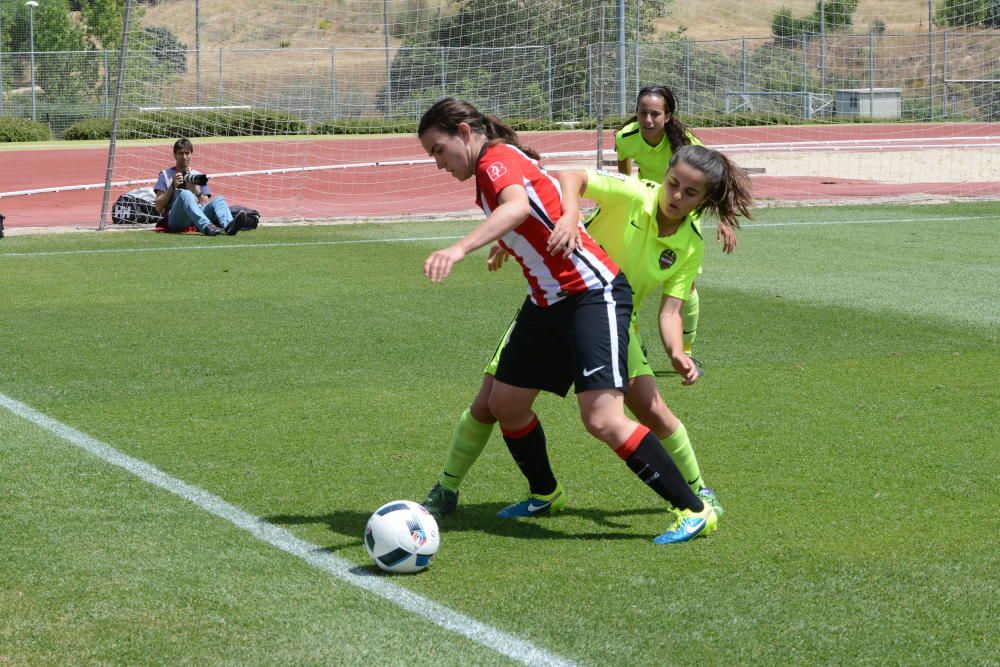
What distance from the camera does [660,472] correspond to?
4867mm

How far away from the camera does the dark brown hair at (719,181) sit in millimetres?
5059

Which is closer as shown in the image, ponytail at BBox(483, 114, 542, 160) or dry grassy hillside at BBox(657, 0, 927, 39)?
ponytail at BBox(483, 114, 542, 160)

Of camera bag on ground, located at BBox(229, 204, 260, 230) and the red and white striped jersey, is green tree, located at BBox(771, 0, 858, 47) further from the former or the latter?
the red and white striped jersey

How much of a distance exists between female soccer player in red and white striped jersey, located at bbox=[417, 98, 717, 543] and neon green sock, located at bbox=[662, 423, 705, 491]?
334mm

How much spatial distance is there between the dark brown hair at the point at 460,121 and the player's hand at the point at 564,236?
0.34 meters

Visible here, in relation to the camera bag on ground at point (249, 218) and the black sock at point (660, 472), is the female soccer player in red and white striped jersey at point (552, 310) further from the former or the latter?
the camera bag on ground at point (249, 218)

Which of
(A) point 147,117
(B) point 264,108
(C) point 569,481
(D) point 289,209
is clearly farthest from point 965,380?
(B) point 264,108

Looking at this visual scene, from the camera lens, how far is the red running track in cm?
2208

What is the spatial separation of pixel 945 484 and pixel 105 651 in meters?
3.67

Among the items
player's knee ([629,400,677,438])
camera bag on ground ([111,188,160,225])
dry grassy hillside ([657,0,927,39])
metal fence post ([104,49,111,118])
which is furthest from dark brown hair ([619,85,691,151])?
dry grassy hillside ([657,0,927,39])

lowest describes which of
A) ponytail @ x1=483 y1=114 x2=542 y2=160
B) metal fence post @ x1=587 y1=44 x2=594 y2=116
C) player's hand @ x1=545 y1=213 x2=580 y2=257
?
player's hand @ x1=545 y1=213 x2=580 y2=257

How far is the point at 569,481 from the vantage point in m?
5.83

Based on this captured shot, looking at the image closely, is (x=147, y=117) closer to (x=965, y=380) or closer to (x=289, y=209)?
(x=289, y=209)

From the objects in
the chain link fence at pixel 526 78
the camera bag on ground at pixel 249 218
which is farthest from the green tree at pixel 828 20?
the camera bag on ground at pixel 249 218
